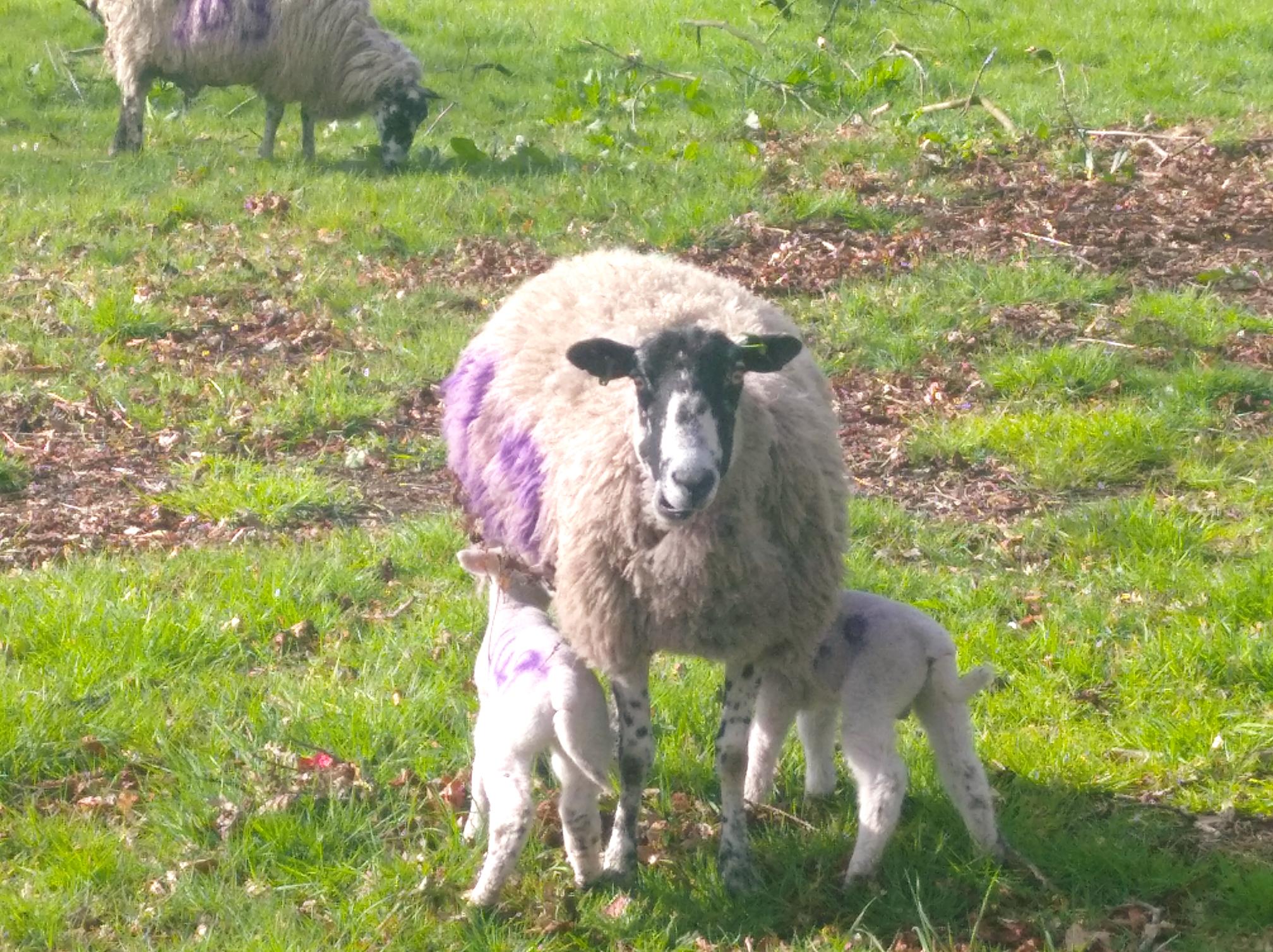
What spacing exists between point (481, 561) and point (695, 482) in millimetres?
978

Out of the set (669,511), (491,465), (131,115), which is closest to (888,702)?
(669,511)

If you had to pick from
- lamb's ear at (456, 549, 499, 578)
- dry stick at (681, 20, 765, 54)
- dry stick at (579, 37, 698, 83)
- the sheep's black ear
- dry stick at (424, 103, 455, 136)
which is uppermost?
the sheep's black ear

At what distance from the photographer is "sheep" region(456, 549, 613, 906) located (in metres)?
3.37

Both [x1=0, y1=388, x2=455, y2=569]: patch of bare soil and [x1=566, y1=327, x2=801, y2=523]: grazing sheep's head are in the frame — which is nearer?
[x1=566, y1=327, x2=801, y2=523]: grazing sheep's head

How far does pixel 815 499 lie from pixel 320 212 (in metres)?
6.16

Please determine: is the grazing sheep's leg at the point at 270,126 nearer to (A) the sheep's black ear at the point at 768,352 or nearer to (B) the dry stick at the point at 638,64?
(B) the dry stick at the point at 638,64

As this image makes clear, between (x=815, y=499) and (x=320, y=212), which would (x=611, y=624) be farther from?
(x=320, y=212)

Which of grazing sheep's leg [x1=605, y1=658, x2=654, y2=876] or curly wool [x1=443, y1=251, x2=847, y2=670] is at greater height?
curly wool [x1=443, y1=251, x2=847, y2=670]

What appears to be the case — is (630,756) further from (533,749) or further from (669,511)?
(669,511)

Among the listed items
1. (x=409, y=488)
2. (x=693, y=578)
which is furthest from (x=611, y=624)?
(x=409, y=488)

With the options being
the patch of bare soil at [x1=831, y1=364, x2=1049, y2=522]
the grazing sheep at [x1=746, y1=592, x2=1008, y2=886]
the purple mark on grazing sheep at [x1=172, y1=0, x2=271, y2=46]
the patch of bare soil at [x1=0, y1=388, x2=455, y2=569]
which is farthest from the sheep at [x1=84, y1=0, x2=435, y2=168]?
the grazing sheep at [x1=746, y1=592, x2=1008, y2=886]

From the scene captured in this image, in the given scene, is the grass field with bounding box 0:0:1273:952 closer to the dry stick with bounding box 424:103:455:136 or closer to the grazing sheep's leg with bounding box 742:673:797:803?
the grazing sheep's leg with bounding box 742:673:797:803

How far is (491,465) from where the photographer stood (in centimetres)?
418

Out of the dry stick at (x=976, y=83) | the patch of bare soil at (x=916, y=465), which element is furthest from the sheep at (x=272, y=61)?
the patch of bare soil at (x=916, y=465)
